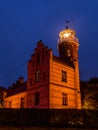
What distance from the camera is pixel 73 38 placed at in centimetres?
5003

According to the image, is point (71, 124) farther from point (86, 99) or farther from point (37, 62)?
point (37, 62)

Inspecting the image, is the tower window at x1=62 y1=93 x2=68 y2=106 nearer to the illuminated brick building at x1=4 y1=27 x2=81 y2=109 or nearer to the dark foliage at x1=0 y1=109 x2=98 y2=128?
the illuminated brick building at x1=4 y1=27 x2=81 y2=109

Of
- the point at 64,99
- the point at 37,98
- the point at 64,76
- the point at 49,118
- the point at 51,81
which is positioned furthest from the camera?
the point at 64,76

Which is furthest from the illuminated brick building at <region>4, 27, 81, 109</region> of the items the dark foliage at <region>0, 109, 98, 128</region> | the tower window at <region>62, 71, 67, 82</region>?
the dark foliage at <region>0, 109, 98, 128</region>

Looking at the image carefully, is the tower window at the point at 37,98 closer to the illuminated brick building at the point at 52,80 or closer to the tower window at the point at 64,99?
the illuminated brick building at the point at 52,80

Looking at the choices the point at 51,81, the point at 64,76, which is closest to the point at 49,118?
the point at 51,81

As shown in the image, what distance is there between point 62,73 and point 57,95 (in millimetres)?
4229

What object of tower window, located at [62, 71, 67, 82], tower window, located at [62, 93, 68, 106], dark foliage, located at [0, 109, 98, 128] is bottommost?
dark foliage, located at [0, 109, 98, 128]

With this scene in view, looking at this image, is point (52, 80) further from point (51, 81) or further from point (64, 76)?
point (64, 76)

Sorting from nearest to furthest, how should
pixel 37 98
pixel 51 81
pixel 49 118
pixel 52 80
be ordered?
pixel 49 118 → pixel 51 81 → pixel 52 80 → pixel 37 98

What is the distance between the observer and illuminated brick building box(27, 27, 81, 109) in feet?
133

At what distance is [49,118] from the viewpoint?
1081 inches

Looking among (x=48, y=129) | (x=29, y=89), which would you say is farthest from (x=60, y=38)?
(x=48, y=129)

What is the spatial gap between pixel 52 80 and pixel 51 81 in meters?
0.29
